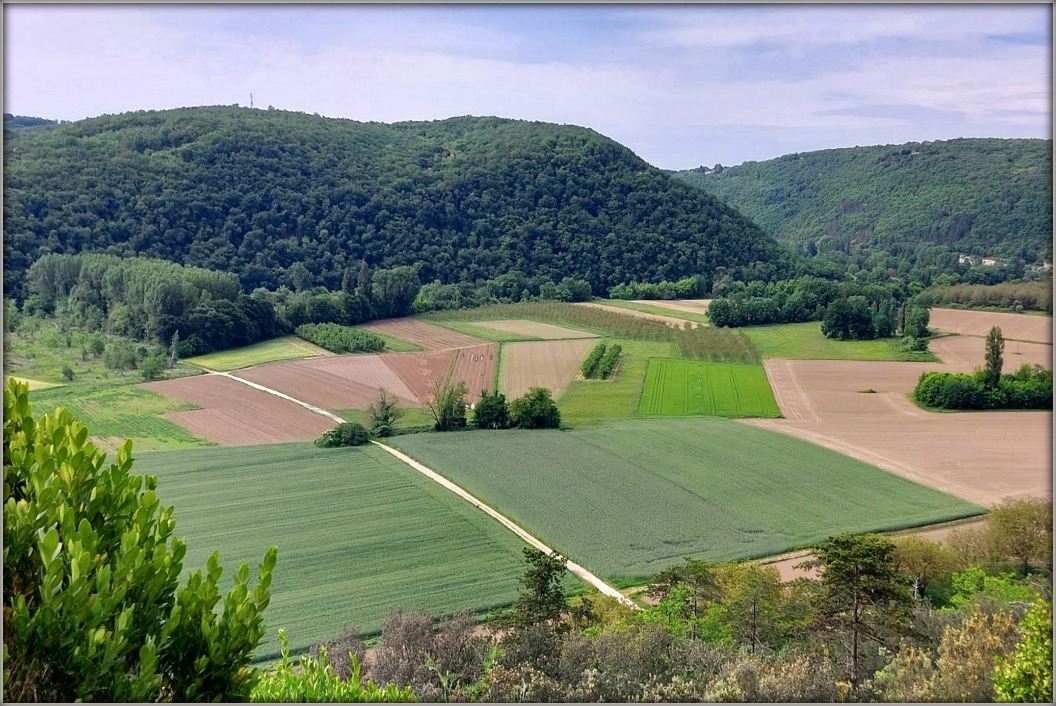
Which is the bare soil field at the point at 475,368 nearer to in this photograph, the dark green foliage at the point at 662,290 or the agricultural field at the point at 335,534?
the agricultural field at the point at 335,534

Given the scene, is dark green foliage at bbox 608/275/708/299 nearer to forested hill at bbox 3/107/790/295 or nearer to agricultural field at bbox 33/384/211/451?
forested hill at bbox 3/107/790/295

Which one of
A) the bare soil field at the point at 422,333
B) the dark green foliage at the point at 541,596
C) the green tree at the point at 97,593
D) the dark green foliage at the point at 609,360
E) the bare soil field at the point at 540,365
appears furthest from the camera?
the bare soil field at the point at 422,333

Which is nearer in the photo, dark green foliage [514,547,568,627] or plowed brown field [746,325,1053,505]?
dark green foliage [514,547,568,627]

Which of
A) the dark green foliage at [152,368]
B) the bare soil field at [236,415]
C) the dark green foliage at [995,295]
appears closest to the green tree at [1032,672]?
the bare soil field at [236,415]

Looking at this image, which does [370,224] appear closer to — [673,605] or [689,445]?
[689,445]

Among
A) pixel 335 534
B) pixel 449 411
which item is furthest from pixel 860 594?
pixel 449 411

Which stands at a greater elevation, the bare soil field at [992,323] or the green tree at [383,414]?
the bare soil field at [992,323]

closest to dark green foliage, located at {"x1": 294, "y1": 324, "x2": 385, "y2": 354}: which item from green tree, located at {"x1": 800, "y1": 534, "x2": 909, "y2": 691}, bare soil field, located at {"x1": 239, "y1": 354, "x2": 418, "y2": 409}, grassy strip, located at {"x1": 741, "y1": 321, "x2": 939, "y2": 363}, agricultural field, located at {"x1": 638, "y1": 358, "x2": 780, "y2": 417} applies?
bare soil field, located at {"x1": 239, "y1": 354, "x2": 418, "y2": 409}
